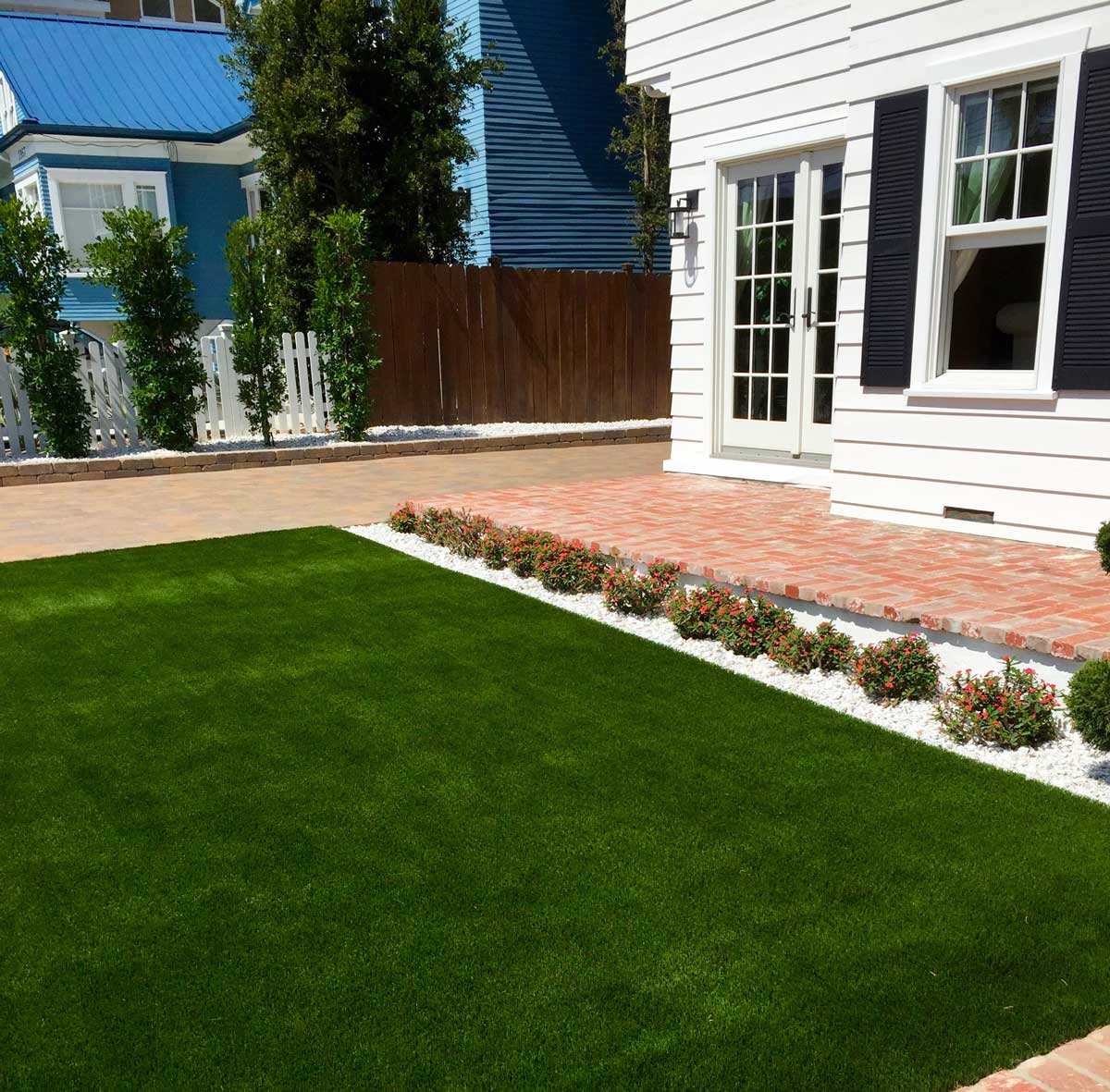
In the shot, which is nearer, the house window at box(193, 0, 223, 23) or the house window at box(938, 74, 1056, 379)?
the house window at box(938, 74, 1056, 379)

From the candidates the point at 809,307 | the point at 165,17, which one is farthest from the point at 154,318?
the point at 165,17

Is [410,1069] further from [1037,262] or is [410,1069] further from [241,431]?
[241,431]

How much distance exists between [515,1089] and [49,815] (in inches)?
70.9

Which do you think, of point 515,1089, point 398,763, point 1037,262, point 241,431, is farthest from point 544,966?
point 241,431

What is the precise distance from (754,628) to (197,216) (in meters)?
16.6

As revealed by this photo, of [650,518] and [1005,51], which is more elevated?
[1005,51]

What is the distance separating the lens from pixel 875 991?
7.07ft

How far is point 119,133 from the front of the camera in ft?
55.0

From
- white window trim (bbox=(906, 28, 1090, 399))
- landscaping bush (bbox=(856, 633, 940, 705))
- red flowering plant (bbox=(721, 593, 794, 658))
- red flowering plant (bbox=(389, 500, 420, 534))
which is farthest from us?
red flowering plant (bbox=(389, 500, 420, 534))

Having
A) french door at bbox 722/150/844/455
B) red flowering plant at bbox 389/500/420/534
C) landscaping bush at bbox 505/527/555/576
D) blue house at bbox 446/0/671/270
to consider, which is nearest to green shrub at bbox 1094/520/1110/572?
landscaping bush at bbox 505/527/555/576

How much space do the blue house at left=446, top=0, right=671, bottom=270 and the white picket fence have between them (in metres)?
5.44

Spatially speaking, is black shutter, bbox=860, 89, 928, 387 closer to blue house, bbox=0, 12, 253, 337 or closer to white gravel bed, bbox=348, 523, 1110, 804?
white gravel bed, bbox=348, 523, 1110, 804

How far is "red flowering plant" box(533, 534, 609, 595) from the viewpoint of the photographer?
5305 mm

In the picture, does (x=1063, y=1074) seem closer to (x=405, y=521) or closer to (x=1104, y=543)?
(x=1104, y=543)
